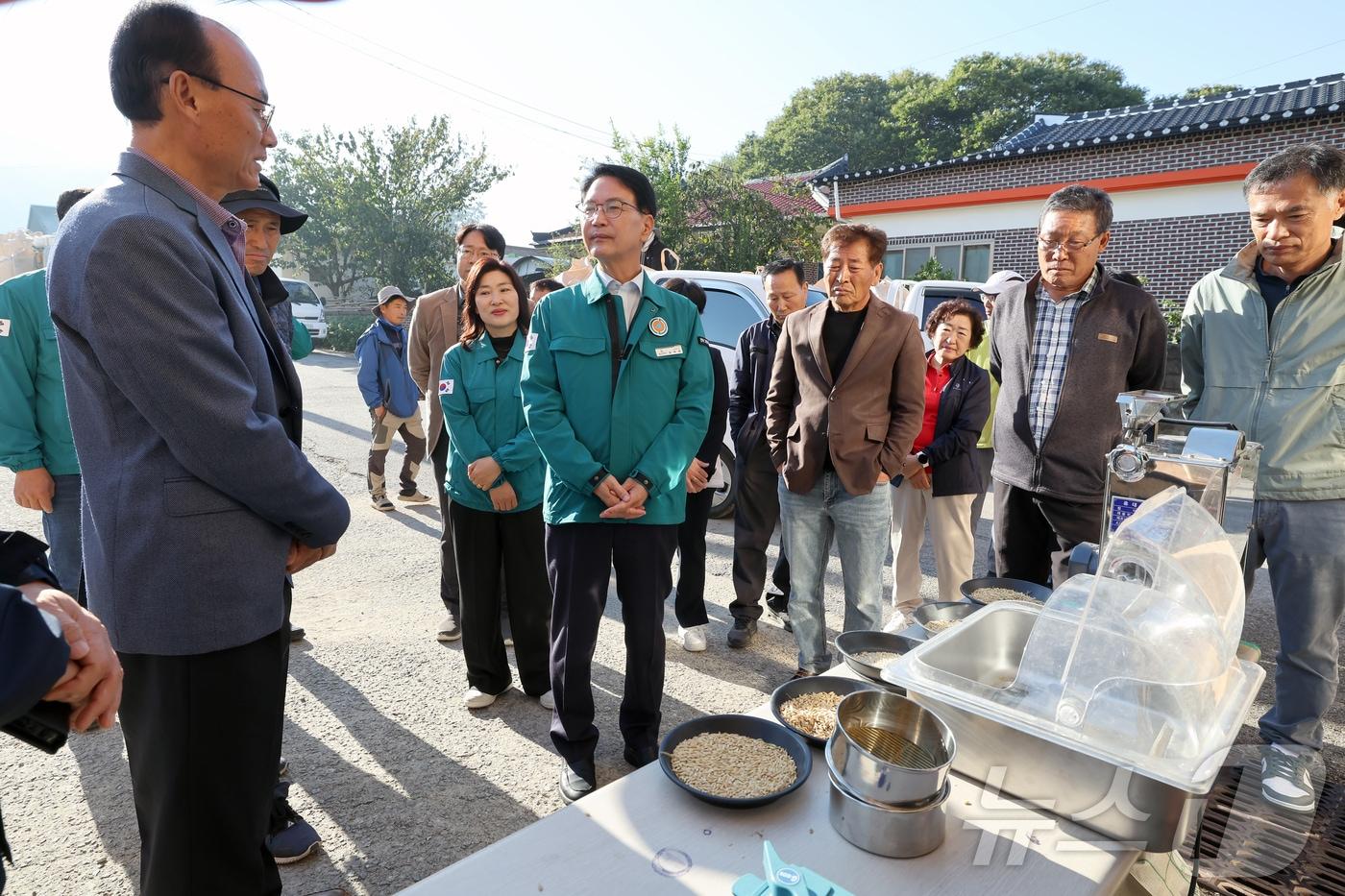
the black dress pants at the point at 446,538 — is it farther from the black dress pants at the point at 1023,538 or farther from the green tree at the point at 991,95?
the green tree at the point at 991,95

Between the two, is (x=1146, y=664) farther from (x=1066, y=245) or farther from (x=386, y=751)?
(x=386, y=751)

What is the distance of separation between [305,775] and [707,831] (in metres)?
2.13

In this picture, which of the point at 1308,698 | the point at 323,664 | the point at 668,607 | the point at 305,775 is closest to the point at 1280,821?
the point at 1308,698

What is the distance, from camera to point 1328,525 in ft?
8.04

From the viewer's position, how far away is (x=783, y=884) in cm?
104

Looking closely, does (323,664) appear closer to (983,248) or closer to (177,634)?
(177,634)

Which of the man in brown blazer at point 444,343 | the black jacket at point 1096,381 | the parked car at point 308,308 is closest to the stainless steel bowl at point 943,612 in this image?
the black jacket at point 1096,381

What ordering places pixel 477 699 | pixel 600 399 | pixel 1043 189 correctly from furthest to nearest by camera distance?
pixel 1043 189 < pixel 477 699 < pixel 600 399

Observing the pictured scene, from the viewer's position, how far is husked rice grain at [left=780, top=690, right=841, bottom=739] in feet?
5.28

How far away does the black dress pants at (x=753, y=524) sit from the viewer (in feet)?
13.2

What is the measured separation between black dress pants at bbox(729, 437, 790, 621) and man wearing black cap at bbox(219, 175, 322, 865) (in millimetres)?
2236

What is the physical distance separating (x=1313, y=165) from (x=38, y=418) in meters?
4.41

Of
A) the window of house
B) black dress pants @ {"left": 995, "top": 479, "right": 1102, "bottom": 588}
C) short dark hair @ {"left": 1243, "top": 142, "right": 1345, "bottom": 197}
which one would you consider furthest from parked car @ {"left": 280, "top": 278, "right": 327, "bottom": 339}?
short dark hair @ {"left": 1243, "top": 142, "right": 1345, "bottom": 197}

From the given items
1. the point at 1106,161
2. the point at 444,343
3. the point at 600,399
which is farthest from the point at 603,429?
the point at 1106,161
